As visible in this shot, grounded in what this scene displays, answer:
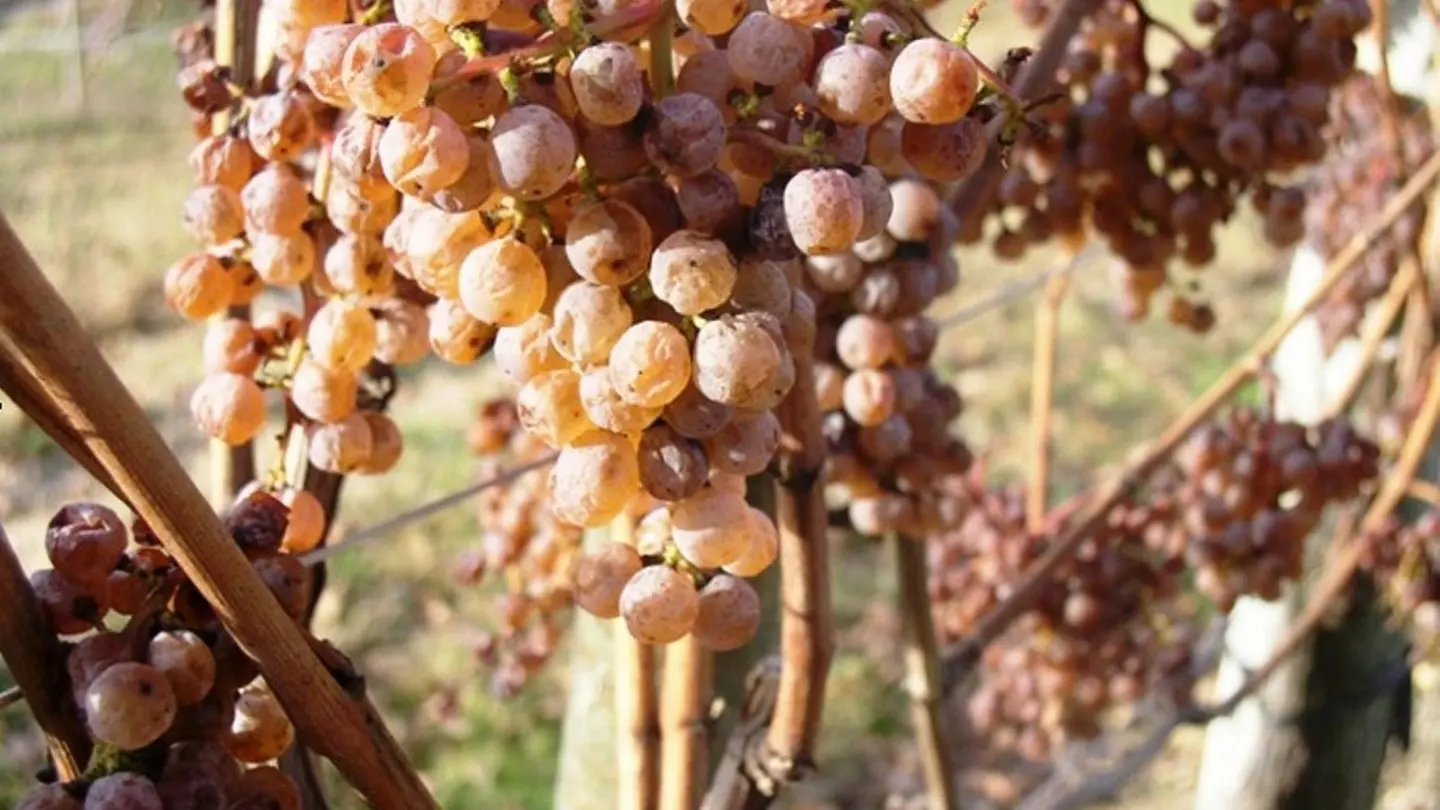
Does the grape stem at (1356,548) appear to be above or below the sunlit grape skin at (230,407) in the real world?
below

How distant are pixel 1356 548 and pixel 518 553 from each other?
681mm

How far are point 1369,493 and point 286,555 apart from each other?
3.43 feet

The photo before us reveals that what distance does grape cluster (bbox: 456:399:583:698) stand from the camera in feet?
3.05

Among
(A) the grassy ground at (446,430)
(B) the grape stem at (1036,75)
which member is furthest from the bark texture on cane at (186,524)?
(A) the grassy ground at (446,430)

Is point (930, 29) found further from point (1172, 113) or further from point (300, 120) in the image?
point (1172, 113)

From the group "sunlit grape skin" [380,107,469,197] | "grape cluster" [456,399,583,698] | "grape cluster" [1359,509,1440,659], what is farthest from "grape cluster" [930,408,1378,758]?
"sunlit grape skin" [380,107,469,197]

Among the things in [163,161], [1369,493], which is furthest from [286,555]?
[163,161]

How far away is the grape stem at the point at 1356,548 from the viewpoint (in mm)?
1145

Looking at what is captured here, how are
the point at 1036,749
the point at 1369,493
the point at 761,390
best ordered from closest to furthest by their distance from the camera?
the point at 761,390 → the point at 1369,493 → the point at 1036,749

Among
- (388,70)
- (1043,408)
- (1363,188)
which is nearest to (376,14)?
(388,70)

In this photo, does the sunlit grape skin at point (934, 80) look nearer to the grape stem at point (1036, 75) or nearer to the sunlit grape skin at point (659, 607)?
the sunlit grape skin at point (659, 607)

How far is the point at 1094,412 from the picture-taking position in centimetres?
425

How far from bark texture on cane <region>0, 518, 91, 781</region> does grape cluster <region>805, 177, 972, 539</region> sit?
0.33m

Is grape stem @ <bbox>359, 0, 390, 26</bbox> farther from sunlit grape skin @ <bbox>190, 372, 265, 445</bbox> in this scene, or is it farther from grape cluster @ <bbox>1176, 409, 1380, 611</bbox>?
grape cluster @ <bbox>1176, 409, 1380, 611</bbox>
